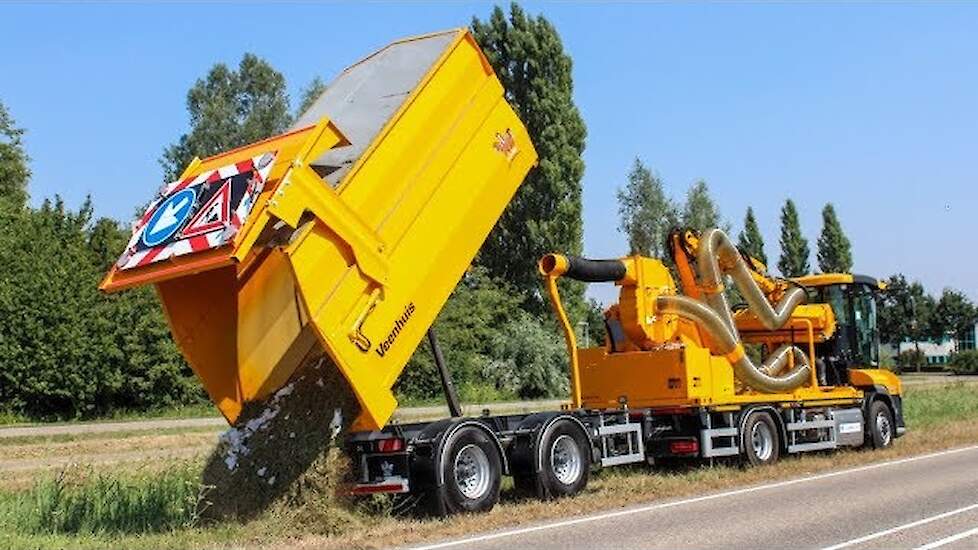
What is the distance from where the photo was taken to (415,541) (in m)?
9.95

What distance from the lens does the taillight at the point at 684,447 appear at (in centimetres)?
1507

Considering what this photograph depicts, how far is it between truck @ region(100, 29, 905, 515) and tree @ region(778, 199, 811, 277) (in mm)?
63644

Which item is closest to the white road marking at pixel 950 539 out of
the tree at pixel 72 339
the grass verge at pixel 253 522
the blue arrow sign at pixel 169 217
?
the grass verge at pixel 253 522

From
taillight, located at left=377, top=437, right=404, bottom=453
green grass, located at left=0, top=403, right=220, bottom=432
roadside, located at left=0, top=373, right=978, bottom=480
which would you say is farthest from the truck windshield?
green grass, located at left=0, top=403, right=220, bottom=432

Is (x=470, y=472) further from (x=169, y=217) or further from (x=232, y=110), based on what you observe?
(x=232, y=110)

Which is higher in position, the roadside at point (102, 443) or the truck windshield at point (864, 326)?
the truck windshield at point (864, 326)

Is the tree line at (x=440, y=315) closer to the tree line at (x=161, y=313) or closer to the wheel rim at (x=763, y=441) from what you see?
the tree line at (x=161, y=313)

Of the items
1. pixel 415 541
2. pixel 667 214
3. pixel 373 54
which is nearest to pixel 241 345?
pixel 415 541

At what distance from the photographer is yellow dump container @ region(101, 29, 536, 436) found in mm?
10000

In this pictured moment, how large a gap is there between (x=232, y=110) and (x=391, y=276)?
60.1 m

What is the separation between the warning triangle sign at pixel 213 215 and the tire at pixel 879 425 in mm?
13120

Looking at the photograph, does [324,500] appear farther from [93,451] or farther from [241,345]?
[93,451]

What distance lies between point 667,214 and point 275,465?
58688mm

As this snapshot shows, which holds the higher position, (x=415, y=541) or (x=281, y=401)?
(x=281, y=401)
